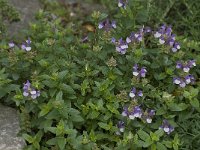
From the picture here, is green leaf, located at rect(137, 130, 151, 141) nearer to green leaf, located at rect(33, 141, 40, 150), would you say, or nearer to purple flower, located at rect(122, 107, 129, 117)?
purple flower, located at rect(122, 107, 129, 117)

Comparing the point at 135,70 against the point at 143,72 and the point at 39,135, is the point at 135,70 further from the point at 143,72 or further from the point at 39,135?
the point at 39,135

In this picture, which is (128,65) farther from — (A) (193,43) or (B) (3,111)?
(B) (3,111)

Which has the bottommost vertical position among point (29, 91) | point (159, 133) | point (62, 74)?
point (159, 133)

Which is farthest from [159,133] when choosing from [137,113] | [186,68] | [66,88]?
[66,88]

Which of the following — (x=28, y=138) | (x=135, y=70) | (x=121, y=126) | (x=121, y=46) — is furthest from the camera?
(x=121, y=46)

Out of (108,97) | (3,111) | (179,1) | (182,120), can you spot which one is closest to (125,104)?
(108,97)

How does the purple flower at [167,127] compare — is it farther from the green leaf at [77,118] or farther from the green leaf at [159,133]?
the green leaf at [77,118]
